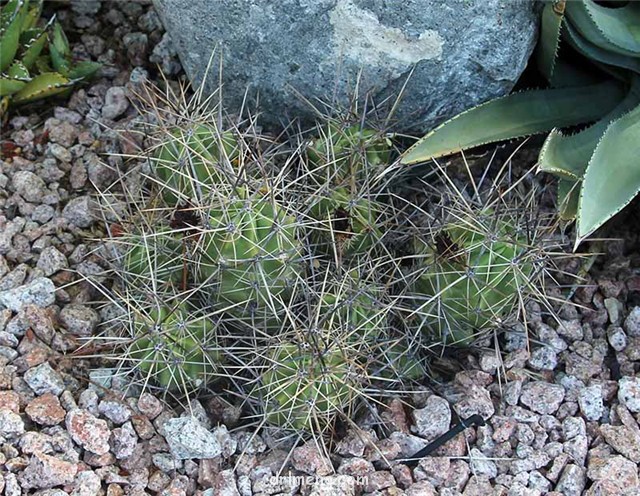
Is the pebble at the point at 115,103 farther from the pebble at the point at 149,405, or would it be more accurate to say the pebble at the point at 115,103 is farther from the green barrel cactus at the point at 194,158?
the pebble at the point at 149,405

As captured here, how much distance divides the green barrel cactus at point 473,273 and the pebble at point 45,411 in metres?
0.93

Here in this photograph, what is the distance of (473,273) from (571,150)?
0.54 metres

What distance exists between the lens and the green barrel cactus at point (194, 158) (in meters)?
2.51

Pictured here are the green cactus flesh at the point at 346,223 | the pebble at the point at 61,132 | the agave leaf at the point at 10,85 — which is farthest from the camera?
the pebble at the point at 61,132

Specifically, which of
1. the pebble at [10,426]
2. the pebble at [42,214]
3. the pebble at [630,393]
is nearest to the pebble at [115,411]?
the pebble at [10,426]

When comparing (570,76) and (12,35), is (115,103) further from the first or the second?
(570,76)

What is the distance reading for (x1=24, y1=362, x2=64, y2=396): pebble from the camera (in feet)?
8.39

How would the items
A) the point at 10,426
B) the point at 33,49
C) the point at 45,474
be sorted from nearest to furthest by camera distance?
the point at 45,474 < the point at 10,426 < the point at 33,49

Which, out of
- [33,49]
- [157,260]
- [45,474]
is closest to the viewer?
[45,474]

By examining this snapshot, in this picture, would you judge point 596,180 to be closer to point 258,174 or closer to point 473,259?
point 473,259

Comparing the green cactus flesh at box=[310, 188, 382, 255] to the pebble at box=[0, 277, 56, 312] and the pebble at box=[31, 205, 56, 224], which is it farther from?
the pebble at box=[31, 205, 56, 224]

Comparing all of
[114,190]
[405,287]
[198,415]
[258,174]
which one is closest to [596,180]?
[405,287]

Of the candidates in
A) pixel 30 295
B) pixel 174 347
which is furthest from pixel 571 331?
pixel 30 295

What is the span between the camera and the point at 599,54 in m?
2.95
